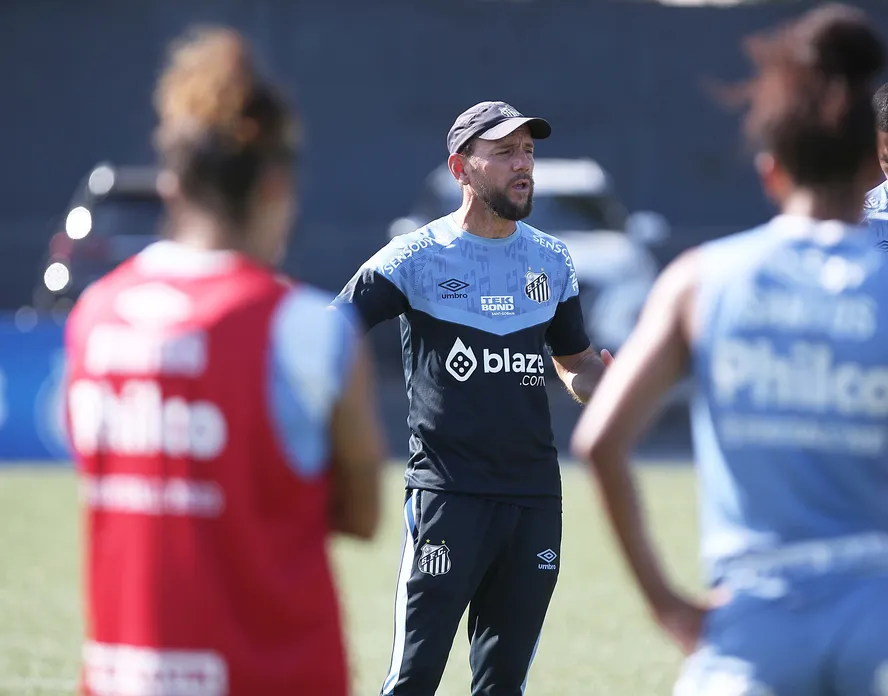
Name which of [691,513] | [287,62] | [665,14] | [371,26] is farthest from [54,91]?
[691,513]

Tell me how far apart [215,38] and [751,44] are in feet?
3.35

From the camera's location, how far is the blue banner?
11633 mm

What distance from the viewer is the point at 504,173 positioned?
5.32 meters

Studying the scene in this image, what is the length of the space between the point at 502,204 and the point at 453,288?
1.23ft

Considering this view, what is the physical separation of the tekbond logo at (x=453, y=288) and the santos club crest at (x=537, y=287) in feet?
0.76

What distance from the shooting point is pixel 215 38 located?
2.81 m

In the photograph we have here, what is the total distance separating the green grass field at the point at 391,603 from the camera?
687cm

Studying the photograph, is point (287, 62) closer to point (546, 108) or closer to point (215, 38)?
point (546, 108)

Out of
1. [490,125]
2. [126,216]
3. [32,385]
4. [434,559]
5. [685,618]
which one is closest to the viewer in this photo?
[685,618]

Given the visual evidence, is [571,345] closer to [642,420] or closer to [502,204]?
[502,204]

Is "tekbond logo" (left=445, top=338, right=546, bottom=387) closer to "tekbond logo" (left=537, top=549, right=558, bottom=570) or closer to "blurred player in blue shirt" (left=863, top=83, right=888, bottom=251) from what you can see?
"tekbond logo" (left=537, top=549, right=558, bottom=570)

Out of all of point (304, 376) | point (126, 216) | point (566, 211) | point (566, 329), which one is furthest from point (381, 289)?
point (126, 216)

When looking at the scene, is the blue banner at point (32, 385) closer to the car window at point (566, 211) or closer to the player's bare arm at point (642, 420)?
the car window at point (566, 211)

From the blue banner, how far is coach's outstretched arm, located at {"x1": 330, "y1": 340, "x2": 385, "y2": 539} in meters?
9.09
